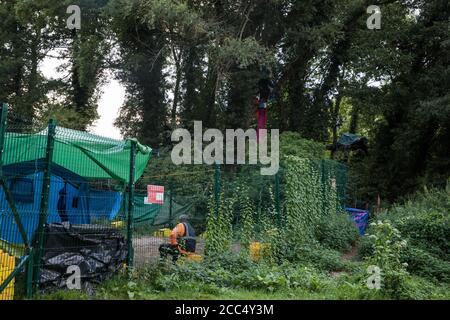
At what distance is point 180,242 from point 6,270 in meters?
3.67

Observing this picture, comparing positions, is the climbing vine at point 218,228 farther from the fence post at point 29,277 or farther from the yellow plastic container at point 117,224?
the fence post at point 29,277

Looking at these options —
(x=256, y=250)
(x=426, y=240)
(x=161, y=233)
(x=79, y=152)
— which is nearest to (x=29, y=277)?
(x=79, y=152)

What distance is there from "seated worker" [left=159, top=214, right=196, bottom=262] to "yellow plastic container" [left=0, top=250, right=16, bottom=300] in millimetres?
2984

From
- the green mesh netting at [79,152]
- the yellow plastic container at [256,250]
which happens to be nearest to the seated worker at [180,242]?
the yellow plastic container at [256,250]

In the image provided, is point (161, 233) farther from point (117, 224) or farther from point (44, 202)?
point (44, 202)

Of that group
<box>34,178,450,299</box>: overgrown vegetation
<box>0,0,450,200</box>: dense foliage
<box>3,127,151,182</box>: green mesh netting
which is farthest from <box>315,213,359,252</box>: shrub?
<box>0,0,450,200</box>: dense foliage

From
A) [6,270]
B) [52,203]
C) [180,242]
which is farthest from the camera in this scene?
[52,203]

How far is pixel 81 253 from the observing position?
695 centimetres

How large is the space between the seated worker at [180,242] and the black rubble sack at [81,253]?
110cm

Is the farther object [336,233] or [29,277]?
[336,233]

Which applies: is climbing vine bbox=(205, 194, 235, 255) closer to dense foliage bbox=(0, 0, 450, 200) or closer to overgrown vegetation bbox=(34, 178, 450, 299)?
overgrown vegetation bbox=(34, 178, 450, 299)

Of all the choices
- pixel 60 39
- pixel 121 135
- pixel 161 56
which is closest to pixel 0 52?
pixel 60 39
